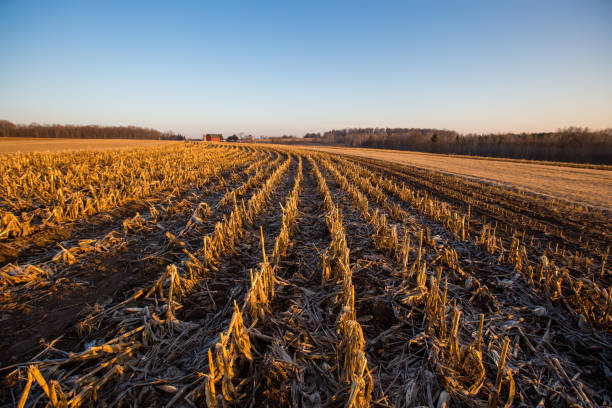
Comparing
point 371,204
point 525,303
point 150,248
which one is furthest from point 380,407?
point 371,204

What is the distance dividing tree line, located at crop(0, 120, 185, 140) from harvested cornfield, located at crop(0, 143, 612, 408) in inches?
3943

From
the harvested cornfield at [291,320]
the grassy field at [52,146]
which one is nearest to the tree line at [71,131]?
the grassy field at [52,146]

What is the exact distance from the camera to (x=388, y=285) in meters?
3.66

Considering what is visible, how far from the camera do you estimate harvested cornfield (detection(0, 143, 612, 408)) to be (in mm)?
2066

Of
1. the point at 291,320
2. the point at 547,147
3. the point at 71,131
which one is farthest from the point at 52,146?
the point at 547,147

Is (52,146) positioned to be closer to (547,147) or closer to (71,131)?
(71,131)

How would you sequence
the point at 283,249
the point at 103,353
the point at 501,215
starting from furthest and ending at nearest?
the point at 501,215 → the point at 283,249 → the point at 103,353

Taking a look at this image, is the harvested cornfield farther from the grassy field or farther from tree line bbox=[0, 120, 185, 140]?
tree line bbox=[0, 120, 185, 140]

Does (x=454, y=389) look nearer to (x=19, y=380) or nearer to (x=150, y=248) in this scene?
(x=19, y=380)

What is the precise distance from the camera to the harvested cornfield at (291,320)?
81.4 inches

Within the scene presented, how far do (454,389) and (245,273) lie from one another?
9.78 ft

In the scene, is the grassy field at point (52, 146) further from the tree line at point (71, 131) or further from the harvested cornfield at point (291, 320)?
the tree line at point (71, 131)

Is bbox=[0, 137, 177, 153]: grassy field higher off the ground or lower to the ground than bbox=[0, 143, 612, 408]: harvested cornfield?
higher

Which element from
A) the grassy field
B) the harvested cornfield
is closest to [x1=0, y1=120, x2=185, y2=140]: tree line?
the grassy field
